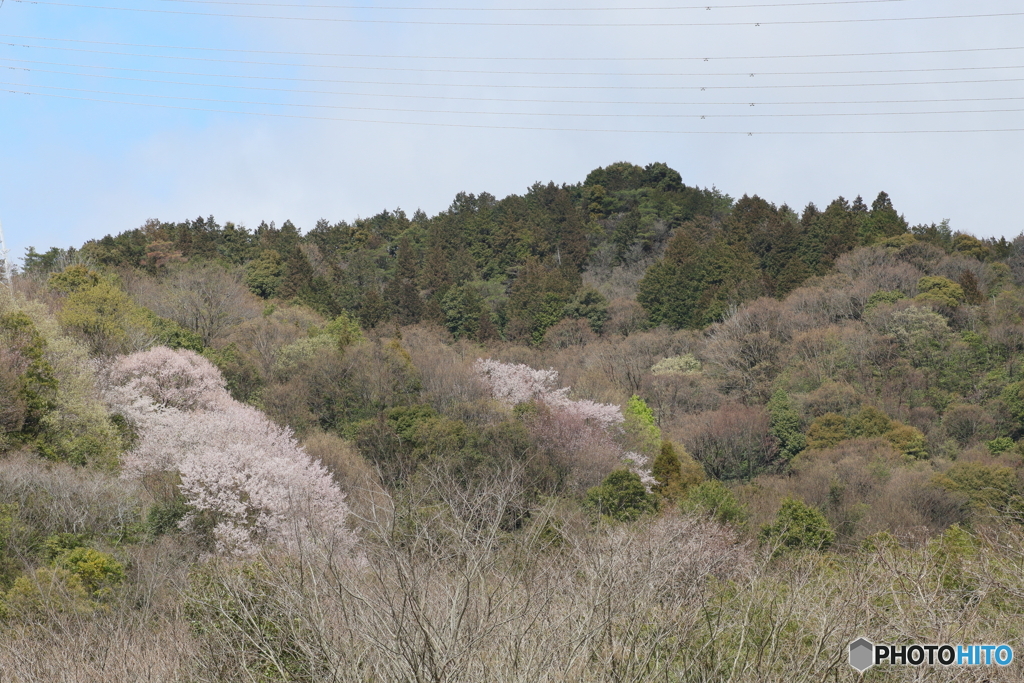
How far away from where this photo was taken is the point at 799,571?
13.7 m

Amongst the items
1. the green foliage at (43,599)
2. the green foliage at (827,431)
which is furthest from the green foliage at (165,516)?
the green foliage at (827,431)

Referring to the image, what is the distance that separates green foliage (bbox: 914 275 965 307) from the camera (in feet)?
121

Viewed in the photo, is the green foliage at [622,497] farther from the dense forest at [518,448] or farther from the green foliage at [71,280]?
the green foliage at [71,280]

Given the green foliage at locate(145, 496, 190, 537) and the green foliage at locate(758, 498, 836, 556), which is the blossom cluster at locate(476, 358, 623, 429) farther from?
the green foliage at locate(145, 496, 190, 537)

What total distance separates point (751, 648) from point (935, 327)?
28.9 m

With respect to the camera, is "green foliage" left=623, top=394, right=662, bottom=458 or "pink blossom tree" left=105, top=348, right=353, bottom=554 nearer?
"pink blossom tree" left=105, top=348, right=353, bottom=554

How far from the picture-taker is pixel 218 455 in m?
20.4

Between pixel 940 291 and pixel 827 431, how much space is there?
1041 cm

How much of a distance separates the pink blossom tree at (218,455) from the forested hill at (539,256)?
617 inches

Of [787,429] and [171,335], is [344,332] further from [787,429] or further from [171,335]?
[787,429]

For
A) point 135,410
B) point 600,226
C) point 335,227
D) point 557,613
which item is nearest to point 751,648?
point 557,613

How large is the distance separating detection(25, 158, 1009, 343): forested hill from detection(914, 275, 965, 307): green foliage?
444 cm

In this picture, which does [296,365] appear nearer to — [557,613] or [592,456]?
[592,456]

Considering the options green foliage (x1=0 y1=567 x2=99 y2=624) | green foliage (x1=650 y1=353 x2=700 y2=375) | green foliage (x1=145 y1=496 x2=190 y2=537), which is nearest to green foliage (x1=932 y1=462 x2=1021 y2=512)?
green foliage (x1=650 y1=353 x2=700 y2=375)
